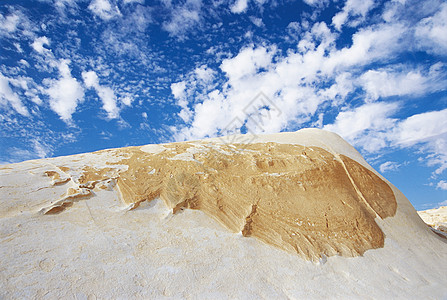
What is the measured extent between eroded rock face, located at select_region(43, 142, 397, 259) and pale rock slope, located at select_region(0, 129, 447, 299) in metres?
0.03

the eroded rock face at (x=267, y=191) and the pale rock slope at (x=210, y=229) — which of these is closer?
the pale rock slope at (x=210, y=229)

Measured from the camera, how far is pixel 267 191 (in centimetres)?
732

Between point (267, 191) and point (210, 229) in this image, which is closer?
point (210, 229)

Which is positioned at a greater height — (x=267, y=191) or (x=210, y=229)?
(x=267, y=191)

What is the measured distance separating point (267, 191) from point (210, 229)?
210cm

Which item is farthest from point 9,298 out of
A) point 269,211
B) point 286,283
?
point 269,211

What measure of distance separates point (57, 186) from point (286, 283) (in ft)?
18.3

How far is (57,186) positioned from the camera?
20.4 feet

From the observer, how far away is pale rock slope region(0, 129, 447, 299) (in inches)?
178

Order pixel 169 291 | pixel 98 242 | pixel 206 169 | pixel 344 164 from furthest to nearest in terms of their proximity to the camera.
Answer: pixel 344 164, pixel 206 169, pixel 98 242, pixel 169 291

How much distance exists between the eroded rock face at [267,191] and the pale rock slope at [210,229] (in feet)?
0.11

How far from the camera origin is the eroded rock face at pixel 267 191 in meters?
6.42

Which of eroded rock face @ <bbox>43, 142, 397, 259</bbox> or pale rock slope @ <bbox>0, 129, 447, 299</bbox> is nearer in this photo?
pale rock slope @ <bbox>0, 129, 447, 299</bbox>

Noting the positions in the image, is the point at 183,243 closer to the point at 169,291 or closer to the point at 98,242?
the point at 169,291
